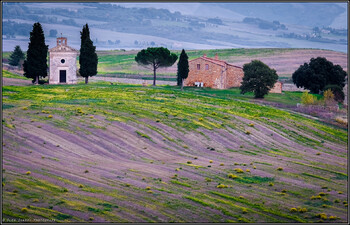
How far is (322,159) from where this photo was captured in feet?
179

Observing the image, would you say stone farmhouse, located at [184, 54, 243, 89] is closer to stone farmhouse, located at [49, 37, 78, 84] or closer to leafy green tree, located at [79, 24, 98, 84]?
leafy green tree, located at [79, 24, 98, 84]

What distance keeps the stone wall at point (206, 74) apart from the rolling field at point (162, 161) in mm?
28830

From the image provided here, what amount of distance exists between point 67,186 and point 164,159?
1322 centimetres

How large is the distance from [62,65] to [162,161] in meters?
48.0

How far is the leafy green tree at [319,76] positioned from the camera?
11138 centimetres

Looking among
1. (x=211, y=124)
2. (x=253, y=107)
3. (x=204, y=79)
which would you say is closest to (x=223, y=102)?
(x=253, y=107)

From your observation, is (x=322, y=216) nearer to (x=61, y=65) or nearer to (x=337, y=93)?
(x=61, y=65)

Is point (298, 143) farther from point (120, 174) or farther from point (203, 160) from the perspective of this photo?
point (120, 174)

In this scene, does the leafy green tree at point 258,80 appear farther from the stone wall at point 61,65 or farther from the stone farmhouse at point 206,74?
the stone wall at point 61,65

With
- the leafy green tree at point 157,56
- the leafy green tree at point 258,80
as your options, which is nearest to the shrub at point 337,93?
the leafy green tree at point 258,80

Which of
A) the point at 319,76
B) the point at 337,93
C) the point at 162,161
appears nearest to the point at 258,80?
the point at 337,93

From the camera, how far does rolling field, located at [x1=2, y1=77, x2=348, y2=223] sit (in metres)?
35.5

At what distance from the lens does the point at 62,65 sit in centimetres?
9125

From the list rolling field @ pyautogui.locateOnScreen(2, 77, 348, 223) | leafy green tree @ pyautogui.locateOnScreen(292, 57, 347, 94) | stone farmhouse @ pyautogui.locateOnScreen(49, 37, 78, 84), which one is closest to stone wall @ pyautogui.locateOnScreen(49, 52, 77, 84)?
stone farmhouse @ pyautogui.locateOnScreen(49, 37, 78, 84)
